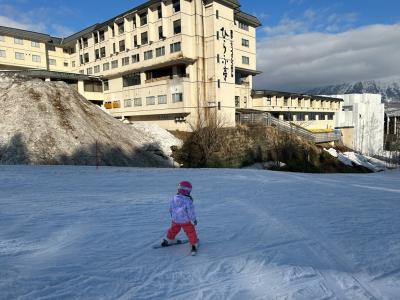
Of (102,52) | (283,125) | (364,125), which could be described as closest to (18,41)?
(102,52)

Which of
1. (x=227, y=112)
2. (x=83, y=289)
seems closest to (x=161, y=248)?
(x=83, y=289)

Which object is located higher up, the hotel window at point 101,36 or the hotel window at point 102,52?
the hotel window at point 101,36

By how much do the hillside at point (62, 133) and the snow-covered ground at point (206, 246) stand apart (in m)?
9.88

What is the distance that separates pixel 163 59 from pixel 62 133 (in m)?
20.2

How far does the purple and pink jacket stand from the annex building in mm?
28558

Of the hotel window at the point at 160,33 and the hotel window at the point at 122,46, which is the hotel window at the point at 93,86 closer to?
the hotel window at the point at 122,46

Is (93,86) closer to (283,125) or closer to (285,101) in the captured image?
(283,125)

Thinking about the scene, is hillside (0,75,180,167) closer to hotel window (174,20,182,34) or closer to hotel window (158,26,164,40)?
hotel window (174,20,182,34)

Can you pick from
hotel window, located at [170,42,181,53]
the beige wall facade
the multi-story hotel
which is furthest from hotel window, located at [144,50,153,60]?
the beige wall facade

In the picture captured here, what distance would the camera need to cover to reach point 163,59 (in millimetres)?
39094

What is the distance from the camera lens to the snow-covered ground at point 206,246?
456 cm

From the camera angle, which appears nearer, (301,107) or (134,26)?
(134,26)

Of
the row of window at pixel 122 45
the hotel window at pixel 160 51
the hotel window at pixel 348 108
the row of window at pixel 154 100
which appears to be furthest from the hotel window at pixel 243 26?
the hotel window at pixel 348 108

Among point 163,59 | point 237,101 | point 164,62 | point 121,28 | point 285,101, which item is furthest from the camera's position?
point 285,101
